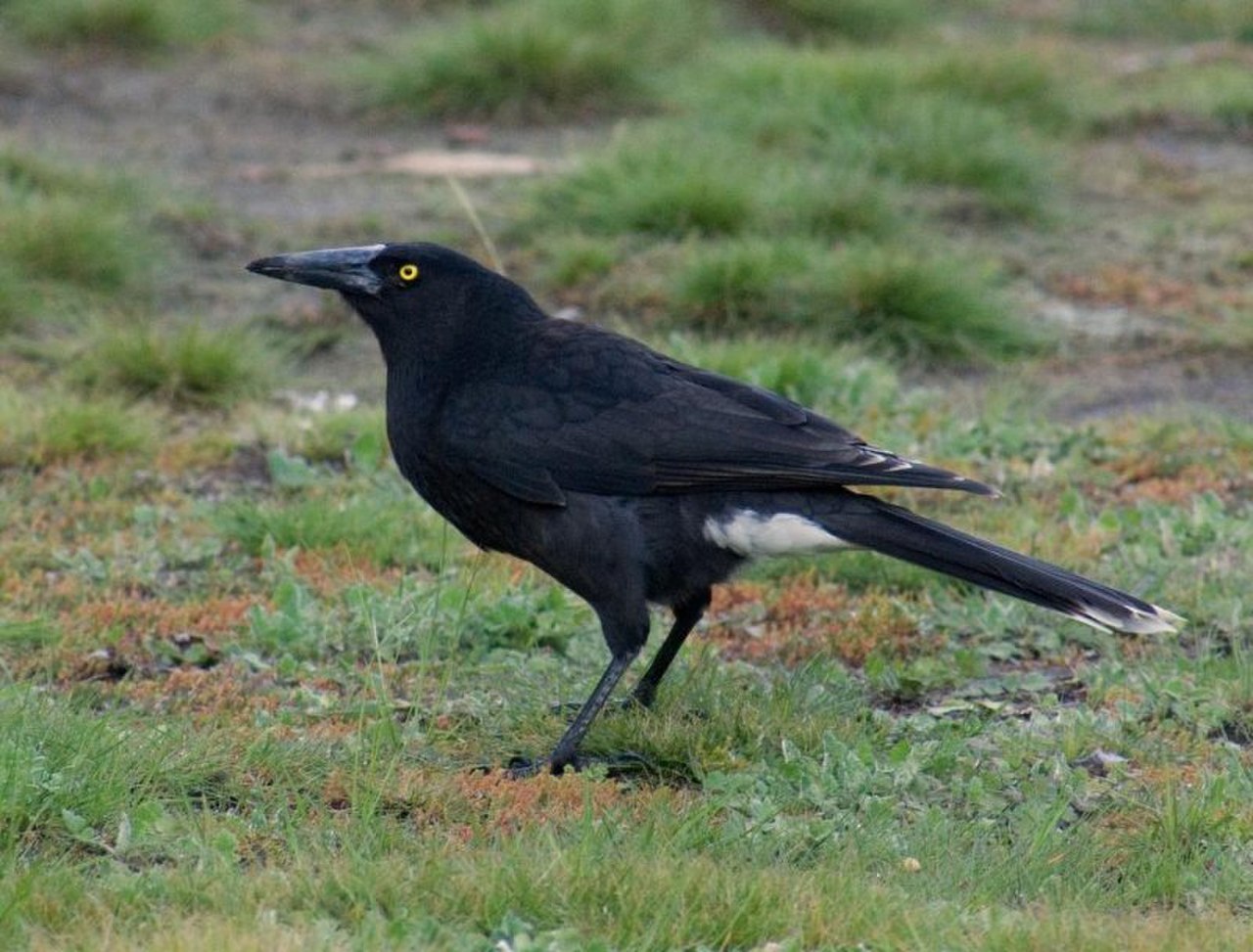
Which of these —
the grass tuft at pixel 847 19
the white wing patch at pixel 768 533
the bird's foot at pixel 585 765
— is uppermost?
the white wing patch at pixel 768 533

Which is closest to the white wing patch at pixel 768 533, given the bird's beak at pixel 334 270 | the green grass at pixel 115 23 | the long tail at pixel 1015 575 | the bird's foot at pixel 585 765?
the long tail at pixel 1015 575

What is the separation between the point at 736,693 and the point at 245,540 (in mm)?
2070

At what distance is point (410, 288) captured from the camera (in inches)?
223

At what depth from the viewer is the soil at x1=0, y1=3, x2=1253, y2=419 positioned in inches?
355

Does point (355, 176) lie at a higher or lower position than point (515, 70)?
lower

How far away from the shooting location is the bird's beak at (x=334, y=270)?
18.6 feet

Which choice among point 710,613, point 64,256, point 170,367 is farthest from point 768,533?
point 64,256

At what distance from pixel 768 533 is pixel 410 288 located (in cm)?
122

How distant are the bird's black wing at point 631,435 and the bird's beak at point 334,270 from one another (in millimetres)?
456

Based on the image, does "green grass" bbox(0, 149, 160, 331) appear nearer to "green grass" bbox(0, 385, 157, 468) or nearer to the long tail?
"green grass" bbox(0, 385, 157, 468)

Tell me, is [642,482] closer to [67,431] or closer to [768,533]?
[768,533]

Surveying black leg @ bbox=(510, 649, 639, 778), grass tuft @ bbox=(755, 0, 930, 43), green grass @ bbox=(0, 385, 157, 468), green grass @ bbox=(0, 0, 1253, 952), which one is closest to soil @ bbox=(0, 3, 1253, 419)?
green grass @ bbox=(0, 0, 1253, 952)

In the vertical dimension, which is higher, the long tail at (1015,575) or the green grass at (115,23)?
the long tail at (1015,575)

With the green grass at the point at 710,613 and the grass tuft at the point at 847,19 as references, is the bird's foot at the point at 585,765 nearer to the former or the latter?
the green grass at the point at 710,613
